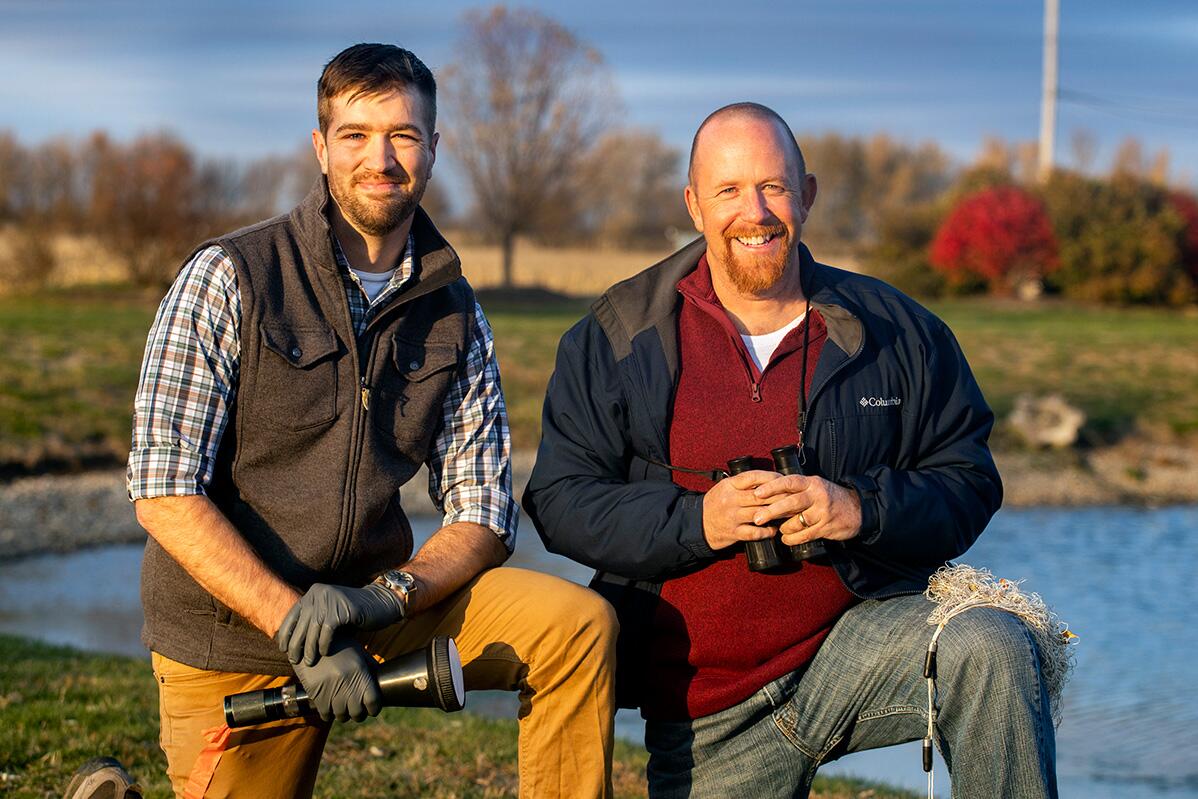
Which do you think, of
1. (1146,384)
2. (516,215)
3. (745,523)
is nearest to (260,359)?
(745,523)

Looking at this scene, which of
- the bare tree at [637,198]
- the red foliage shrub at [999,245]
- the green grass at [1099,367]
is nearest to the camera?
the green grass at [1099,367]

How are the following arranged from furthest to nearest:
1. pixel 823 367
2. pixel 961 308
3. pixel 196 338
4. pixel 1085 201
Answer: pixel 1085 201
pixel 961 308
pixel 823 367
pixel 196 338

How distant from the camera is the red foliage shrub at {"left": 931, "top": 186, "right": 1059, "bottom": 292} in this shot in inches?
1414

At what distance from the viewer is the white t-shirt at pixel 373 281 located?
3.41 metres

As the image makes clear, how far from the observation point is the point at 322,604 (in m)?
2.98

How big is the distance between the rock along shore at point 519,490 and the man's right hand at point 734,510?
8823mm

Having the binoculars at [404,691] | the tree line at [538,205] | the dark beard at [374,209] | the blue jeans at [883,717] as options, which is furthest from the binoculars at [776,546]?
the tree line at [538,205]

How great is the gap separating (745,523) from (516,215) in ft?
122

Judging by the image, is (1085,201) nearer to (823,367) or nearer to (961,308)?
(961,308)

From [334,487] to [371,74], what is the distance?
3.30 ft

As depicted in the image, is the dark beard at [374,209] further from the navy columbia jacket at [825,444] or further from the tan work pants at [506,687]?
the tan work pants at [506,687]

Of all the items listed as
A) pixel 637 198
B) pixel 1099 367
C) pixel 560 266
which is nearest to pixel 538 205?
pixel 560 266

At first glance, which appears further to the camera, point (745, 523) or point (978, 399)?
point (978, 399)

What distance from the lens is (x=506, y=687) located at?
3.27 meters
